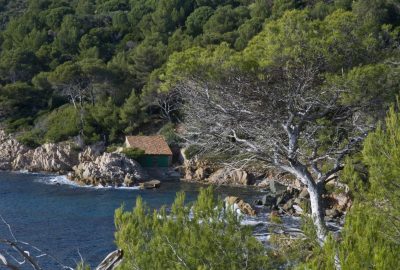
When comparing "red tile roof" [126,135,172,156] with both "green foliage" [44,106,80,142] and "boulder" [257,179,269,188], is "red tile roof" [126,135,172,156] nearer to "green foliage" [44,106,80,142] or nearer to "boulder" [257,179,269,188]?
"green foliage" [44,106,80,142]

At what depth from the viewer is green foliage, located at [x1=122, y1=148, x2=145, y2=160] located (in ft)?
101

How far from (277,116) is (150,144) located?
23592mm

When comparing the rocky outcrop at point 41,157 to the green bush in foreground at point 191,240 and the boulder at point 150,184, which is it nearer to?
the boulder at point 150,184

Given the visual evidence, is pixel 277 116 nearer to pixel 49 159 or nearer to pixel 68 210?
pixel 68 210

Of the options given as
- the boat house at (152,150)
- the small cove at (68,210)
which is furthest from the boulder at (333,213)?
the boat house at (152,150)

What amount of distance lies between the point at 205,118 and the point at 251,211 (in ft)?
37.1

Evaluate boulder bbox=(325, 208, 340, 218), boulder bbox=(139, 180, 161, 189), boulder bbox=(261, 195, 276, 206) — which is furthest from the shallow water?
boulder bbox=(325, 208, 340, 218)

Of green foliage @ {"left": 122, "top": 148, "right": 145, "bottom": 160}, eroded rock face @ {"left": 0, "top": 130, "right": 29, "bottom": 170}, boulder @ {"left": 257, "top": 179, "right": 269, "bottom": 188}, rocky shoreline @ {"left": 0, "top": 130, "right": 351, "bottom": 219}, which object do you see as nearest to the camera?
rocky shoreline @ {"left": 0, "top": 130, "right": 351, "bottom": 219}

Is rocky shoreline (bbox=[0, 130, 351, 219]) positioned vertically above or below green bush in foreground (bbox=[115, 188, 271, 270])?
above

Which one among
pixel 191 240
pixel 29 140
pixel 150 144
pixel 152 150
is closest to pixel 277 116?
pixel 191 240

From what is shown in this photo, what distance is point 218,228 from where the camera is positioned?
19.7 feet

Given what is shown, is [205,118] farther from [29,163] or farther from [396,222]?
[29,163]

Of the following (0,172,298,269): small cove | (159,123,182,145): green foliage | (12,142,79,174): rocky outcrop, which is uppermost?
(159,123,182,145): green foliage

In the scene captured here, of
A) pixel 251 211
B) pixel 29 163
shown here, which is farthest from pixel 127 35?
pixel 251 211
